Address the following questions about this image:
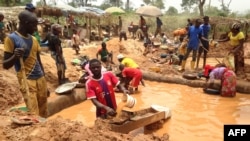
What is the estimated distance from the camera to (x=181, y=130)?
5.37m

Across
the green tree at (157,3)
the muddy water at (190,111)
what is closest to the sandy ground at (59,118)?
the muddy water at (190,111)

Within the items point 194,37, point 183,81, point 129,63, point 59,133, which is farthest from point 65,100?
point 194,37

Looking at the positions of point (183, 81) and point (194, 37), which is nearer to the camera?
point (183, 81)

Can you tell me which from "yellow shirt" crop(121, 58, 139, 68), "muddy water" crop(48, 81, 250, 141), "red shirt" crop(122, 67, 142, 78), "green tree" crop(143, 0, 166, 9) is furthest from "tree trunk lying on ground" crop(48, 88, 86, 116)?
"green tree" crop(143, 0, 166, 9)

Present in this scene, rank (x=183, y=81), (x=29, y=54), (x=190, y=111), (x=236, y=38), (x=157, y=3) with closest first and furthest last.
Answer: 1. (x=29, y=54)
2. (x=190, y=111)
3. (x=236, y=38)
4. (x=183, y=81)
5. (x=157, y=3)

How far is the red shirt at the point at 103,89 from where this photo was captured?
149 inches

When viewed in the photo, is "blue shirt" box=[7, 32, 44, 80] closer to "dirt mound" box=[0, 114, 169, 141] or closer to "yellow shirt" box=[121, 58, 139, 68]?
"dirt mound" box=[0, 114, 169, 141]

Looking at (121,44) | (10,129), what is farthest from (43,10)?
(10,129)

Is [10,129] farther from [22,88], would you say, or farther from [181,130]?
[181,130]

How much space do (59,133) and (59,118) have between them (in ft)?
1.43

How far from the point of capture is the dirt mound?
9.30 ft

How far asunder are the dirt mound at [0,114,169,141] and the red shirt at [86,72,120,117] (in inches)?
25.9

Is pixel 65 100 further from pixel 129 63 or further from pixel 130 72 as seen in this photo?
pixel 129 63

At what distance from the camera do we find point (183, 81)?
8805 millimetres
